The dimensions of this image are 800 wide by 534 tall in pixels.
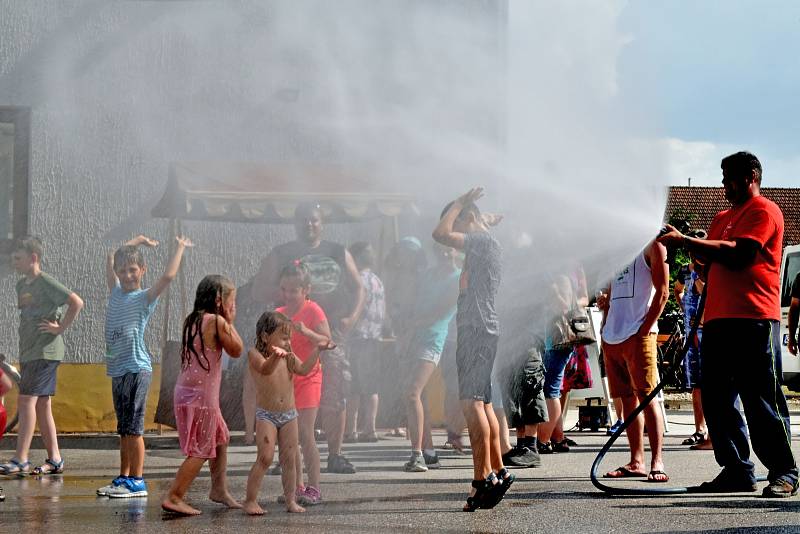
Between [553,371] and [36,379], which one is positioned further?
[553,371]

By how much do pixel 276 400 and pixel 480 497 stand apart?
1.17 metres

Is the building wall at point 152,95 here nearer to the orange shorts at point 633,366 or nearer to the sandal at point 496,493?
the orange shorts at point 633,366

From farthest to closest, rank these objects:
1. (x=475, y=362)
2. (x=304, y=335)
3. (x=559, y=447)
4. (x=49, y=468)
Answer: (x=559, y=447), (x=49, y=468), (x=304, y=335), (x=475, y=362)

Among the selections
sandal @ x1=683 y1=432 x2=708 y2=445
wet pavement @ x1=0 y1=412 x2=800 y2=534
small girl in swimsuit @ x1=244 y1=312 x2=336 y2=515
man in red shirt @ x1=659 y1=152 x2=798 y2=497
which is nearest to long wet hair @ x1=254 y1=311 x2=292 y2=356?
small girl in swimsuit @ x1=244 y1=312 x2=336 y2=515

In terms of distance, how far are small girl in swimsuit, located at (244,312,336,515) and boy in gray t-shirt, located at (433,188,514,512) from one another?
80 centimetres

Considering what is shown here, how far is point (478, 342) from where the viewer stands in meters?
6.45

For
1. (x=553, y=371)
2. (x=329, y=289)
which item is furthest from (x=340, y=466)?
(x=553, y=371)

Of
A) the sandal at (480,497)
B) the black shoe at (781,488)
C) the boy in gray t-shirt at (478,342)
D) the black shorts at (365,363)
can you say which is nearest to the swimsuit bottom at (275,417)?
the boy in gray t-shirt at (478,342)

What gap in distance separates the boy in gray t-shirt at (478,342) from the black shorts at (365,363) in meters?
3.83

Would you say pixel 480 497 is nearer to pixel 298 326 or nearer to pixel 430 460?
pixel 298 326

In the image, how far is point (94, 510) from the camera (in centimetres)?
643

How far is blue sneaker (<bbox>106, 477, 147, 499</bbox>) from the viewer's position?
694 cm

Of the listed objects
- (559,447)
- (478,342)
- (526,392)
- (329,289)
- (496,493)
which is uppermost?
(329,289)

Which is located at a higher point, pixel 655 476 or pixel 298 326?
pixel 298 326
